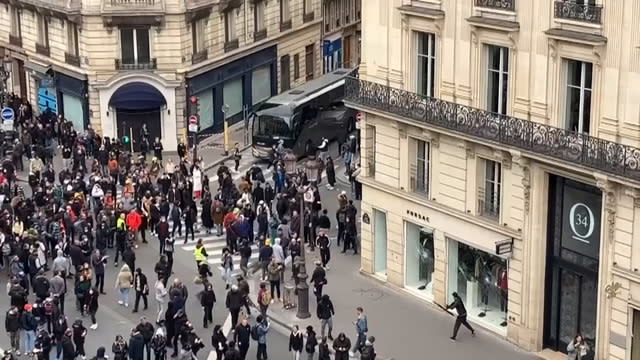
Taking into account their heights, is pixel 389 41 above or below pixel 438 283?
above

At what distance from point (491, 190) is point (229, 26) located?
29.1 m

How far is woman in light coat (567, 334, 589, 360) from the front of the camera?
36.2 metres

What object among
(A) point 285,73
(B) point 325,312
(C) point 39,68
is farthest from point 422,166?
(A) point 285,73

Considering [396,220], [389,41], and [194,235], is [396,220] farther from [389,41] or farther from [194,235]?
[194,235]

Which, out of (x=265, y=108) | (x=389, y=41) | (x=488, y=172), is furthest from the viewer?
(x=265, y=108)

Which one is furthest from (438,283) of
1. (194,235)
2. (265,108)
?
(265,108)

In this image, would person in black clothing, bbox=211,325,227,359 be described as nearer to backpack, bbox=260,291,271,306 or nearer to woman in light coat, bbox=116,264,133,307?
backpack, bbox=260,291,271,306

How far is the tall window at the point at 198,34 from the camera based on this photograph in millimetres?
62844

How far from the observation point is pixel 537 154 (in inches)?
1446

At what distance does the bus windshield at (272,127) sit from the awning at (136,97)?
17.3ft

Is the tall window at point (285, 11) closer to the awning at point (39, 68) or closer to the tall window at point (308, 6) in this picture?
the tall window at point (308, 6)

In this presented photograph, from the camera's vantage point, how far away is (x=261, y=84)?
70375 mm

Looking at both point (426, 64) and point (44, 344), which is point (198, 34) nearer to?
point (426, 64)

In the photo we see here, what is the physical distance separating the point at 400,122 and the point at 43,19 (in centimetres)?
2953
